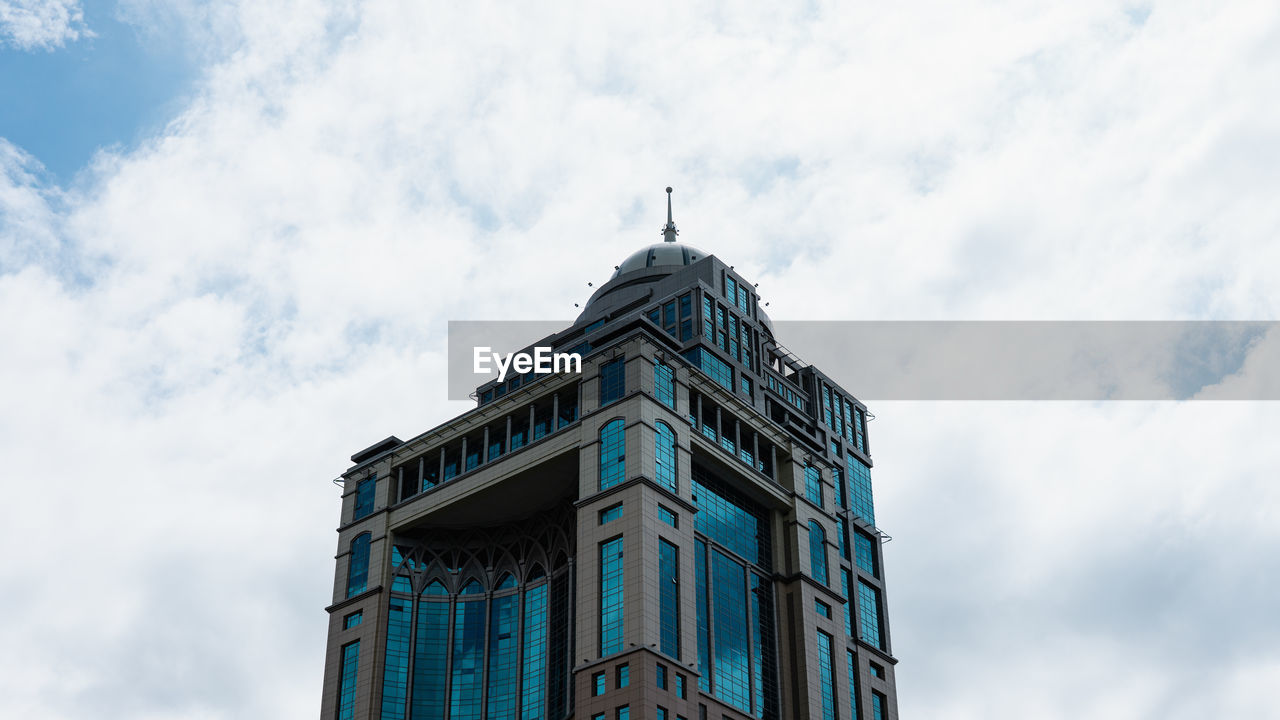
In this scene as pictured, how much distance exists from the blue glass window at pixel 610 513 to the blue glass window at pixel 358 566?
1222 inches

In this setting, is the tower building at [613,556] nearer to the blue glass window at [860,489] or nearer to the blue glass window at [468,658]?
the blue glass window at [468,658]

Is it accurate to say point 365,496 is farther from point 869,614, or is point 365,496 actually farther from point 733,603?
point 869,614

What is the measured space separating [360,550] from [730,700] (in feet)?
147

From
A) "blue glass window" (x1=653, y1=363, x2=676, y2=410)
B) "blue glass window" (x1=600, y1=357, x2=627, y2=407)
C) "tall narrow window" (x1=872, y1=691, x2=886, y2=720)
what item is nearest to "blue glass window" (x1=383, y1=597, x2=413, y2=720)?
"blue glass window" (x1=600, y1=357, x2=627, y2=407)

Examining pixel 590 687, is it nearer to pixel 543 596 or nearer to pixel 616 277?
pixel 543 596

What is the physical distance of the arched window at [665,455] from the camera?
14050 centimetres

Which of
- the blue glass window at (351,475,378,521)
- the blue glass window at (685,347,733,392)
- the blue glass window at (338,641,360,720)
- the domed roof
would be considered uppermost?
the domed roof

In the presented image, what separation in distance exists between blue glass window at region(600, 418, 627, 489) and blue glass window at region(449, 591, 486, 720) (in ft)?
86.6

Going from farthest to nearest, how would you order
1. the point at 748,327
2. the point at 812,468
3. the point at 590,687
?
the point at 748,327
the point at 812,468
the point at 590,687

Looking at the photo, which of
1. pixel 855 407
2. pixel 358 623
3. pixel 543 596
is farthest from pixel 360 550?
pixel 855 407

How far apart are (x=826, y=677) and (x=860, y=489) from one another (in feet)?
123

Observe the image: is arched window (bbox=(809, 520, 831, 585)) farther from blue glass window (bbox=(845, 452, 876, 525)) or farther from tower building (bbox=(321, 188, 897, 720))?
blue glass window (bbox=(845, 452, 876, 525))

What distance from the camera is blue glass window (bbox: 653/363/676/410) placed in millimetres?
146625

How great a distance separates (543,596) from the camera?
154 metres
